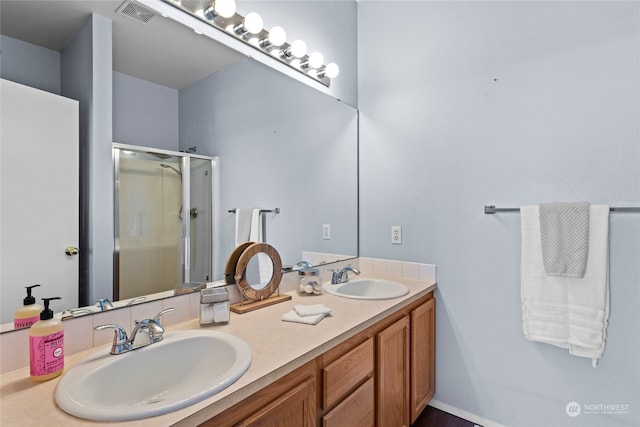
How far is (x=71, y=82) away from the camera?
3.12 feet

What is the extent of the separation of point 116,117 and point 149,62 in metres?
0.26

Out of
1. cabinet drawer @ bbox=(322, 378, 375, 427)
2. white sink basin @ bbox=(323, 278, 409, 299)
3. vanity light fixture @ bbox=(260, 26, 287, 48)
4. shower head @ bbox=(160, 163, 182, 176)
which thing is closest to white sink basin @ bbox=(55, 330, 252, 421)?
cabinet drawer @ bbox=(322, 378, 375, 427)

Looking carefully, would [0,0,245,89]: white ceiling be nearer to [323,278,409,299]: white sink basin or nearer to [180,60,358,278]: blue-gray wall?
[180,60,358,278]: blue-gray wall

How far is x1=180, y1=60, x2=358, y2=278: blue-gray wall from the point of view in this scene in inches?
54.8

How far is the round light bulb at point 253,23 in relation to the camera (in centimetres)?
143

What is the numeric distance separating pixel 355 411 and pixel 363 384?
10 cm

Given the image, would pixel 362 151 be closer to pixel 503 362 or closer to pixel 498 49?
pixel 498 49

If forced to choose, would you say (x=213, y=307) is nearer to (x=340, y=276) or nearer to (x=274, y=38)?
(x=340, y=276)

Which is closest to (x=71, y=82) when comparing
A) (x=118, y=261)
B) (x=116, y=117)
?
(x=116, y=117)

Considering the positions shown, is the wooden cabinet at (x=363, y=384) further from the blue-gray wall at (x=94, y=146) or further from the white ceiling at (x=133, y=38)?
the white ceiling at (x=133, y=38)

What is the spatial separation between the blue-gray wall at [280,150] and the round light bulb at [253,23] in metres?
0.14

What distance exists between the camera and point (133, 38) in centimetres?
112

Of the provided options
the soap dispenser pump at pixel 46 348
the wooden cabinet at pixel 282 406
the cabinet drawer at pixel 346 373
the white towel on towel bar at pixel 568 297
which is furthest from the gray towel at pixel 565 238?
the soap dispenser pump at pixel 46 348

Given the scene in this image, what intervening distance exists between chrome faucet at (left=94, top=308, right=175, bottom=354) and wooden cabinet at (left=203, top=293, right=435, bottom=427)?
1.22 ft
